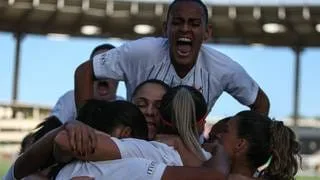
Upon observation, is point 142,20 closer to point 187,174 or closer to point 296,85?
point 296,85

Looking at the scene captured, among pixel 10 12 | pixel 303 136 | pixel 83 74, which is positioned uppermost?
pixel 10 12

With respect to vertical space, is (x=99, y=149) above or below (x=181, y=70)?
below

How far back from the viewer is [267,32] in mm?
32281

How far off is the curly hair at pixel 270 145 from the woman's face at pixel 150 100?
0.44m

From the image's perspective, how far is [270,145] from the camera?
2559mm

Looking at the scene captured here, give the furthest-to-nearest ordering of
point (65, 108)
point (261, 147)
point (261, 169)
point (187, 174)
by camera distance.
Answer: point (65, 108), point (261, 169), point (261, 147), point (187, 174)

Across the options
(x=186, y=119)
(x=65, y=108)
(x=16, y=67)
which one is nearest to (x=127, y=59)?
(x=186, y=119)

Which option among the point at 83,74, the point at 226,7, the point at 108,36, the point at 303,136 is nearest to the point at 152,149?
A: the point at 83,74

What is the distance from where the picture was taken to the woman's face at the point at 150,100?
2869 mm

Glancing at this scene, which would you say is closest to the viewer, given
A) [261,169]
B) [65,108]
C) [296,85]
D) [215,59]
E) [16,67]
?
[261,169]

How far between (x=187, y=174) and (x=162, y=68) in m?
1.20

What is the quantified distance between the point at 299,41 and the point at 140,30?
8.13 meters

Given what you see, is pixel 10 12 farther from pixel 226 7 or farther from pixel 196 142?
pixel 196 142

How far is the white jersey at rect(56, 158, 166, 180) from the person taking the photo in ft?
7.16
